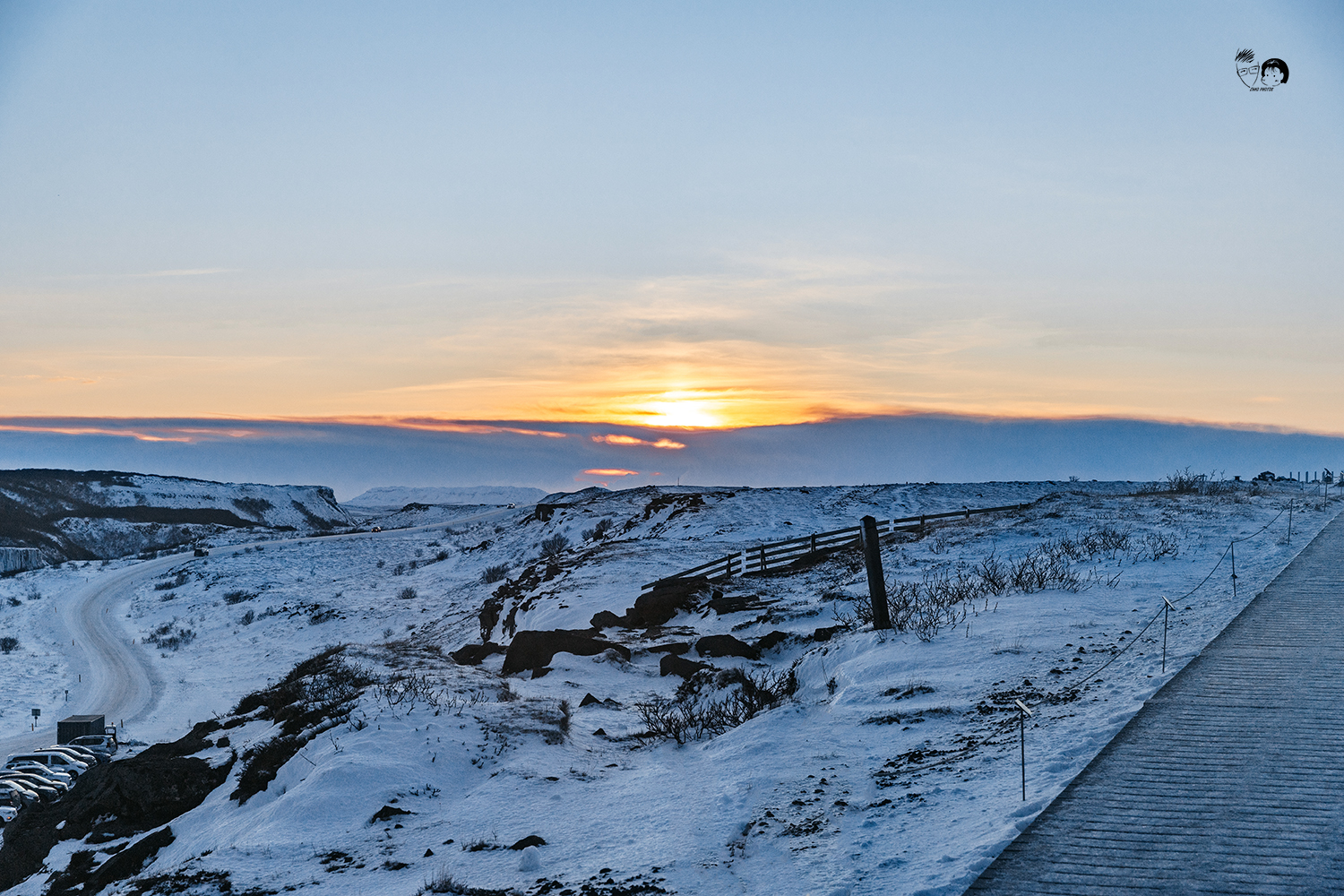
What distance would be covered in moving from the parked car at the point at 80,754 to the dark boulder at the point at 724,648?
57.4 feet

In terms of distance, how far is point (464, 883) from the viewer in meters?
8.05

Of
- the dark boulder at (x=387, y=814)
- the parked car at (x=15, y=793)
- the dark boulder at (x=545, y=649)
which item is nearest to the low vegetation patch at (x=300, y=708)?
the dark boulder at (x=387, y=814)

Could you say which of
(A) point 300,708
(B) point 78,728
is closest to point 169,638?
(B) point 78,728

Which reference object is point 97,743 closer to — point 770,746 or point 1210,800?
point 770,746

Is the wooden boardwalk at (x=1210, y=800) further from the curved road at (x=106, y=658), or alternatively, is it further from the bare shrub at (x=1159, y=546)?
the curved road at (x=106, y=658)

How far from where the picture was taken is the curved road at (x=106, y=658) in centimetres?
3070

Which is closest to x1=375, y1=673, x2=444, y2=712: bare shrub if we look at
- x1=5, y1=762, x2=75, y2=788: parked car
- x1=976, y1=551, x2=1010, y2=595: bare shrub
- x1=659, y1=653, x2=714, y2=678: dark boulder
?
x1=659, y1=653, x2=714, y2=678: dark boulder

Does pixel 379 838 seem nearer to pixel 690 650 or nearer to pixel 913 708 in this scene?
pixel 913 708

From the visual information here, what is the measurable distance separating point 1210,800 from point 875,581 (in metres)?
8.42

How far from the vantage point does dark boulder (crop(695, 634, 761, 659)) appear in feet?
58.8

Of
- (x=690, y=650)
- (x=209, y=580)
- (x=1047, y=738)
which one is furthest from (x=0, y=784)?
(x=209, y=580)

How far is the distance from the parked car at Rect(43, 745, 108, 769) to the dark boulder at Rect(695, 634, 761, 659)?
1751 cm

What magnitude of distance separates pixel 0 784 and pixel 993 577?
2358cm

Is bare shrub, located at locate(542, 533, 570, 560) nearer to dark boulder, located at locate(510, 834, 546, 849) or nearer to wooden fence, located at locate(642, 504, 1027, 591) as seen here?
wooden fence, located at locate(642, 504, 1027, 591)
